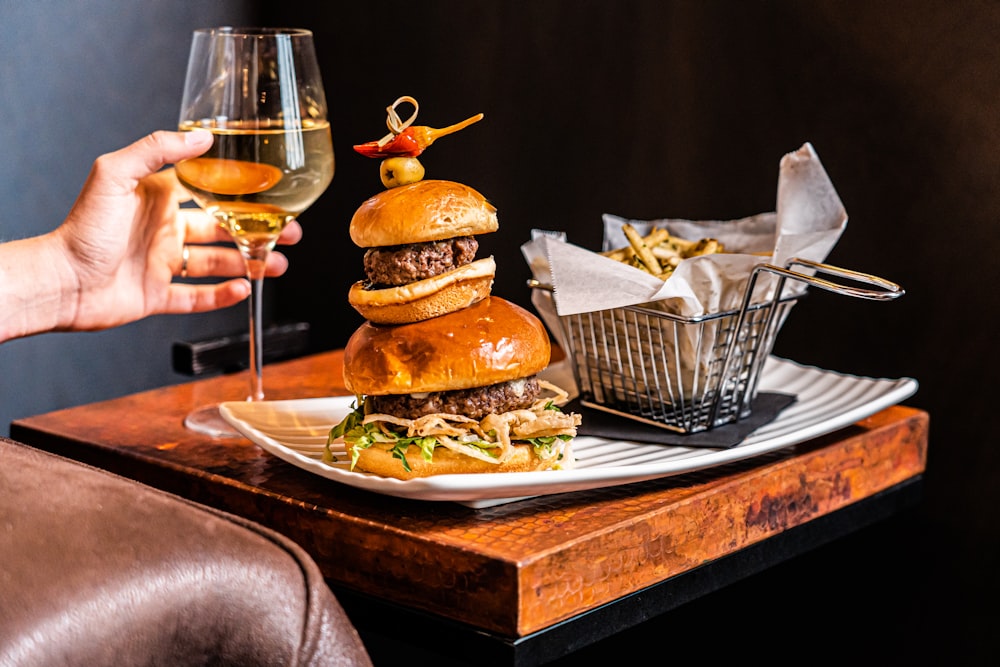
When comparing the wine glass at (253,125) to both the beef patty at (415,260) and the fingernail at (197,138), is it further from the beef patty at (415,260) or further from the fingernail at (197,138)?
the beef patty at (415,260)

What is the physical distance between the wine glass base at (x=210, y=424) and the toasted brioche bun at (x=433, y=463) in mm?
302

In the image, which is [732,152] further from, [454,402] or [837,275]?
[454,402]

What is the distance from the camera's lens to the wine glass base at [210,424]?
49.2 inches

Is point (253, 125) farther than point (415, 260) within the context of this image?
Yes

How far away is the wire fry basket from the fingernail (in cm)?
43

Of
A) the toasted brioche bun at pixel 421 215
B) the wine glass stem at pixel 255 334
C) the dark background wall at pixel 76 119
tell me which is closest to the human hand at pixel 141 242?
the wine glass stem at pixel 255 334

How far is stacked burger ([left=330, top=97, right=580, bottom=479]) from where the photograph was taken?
0.98m

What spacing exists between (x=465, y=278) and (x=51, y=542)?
0.51 m

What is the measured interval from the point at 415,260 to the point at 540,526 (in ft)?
Result: 0.91

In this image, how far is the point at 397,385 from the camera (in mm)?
975

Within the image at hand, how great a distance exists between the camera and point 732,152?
1740mm

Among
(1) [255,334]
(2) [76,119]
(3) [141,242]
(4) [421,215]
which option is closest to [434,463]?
(4) [421,215]

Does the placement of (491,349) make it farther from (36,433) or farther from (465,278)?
(36,433)

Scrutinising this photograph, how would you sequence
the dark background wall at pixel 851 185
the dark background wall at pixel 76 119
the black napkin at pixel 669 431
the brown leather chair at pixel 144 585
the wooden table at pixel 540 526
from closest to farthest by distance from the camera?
the brown leather chair at pixel 144 585
the wooden table at pixel 540 526
the black napkin at pixel 669 431
the dark background wall at pixel 851 185
the dark background wall at pixel 76 119
